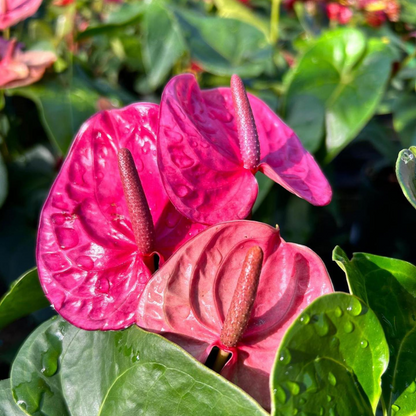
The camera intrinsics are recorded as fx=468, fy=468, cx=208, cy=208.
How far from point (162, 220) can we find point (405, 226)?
86 centimetres

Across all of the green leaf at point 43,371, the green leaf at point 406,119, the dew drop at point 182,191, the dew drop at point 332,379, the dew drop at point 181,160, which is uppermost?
the dew drop at point 181,160

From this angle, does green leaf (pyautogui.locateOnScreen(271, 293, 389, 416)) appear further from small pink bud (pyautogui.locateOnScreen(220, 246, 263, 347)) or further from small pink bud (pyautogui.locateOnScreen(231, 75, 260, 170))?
small pink bud (pyautogui.locateOnScreen(231, 75, 260, 170))

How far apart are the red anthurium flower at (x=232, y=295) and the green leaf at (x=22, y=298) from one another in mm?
169

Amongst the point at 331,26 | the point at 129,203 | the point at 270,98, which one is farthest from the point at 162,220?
the point at 331,26

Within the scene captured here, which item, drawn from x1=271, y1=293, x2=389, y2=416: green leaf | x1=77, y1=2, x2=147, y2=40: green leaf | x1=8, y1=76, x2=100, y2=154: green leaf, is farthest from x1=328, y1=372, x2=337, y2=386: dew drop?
x1=77, y1=2, x2=147, y2=40: green leaf

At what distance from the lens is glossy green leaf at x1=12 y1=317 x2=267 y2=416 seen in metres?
0.37

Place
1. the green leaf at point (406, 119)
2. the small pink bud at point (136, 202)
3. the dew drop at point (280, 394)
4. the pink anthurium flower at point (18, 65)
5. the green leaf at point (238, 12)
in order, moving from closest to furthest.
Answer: the dew drop at point (280, 394)
the small pink bud at point (136, 202)
the pink anthurium flower at point (18, 65)
the green leaf at point (406, 119)
the green leaf at point (238, 12)

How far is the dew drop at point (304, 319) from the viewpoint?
348mm

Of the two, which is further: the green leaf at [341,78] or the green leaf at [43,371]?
the green leaf at [341,78]

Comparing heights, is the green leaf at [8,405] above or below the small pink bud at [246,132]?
below

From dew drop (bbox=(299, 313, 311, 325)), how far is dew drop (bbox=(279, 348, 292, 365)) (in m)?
0.02

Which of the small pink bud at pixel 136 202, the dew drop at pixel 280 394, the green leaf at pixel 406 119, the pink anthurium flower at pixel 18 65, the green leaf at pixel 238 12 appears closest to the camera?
the dew drop at pixel 280 394

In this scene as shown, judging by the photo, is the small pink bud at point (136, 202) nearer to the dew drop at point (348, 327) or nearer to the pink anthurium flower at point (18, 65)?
the dew drop at point (348, 327)

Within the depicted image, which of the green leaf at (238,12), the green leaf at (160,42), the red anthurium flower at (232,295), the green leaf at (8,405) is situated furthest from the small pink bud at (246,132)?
the green leaf at (238,12)
